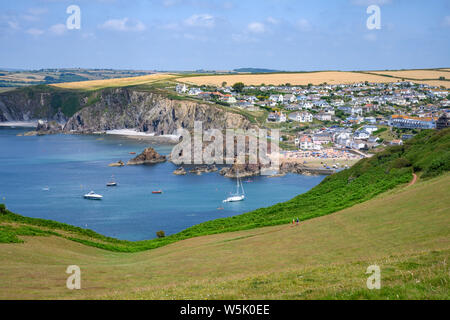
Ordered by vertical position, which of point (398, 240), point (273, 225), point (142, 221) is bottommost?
point (142, 221)

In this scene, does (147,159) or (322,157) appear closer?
(322,157)

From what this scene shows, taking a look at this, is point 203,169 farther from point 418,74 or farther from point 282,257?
point 418,74

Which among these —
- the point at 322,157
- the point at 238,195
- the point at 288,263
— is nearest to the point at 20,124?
the point at 322,157

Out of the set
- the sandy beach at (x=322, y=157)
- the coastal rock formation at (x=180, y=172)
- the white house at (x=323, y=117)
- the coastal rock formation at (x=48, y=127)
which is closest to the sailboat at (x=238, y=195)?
the coastal rock formation at (x=180, y=172)

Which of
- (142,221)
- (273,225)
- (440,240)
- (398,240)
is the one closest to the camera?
(440,240)
